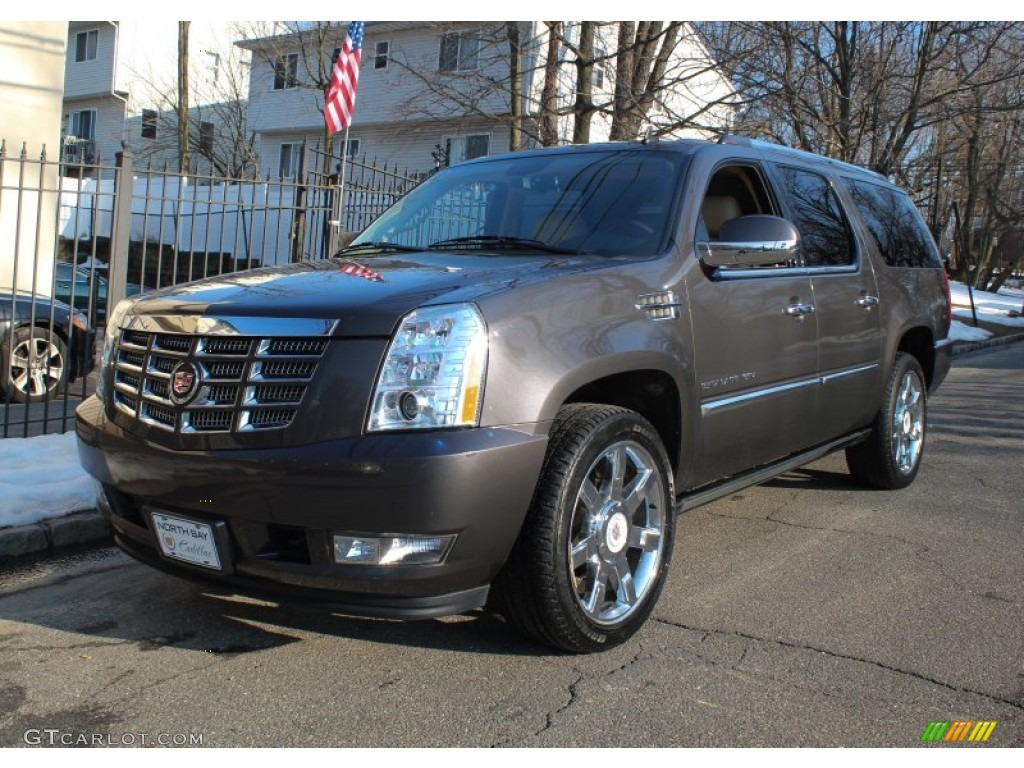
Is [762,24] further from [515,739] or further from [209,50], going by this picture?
[209,50]

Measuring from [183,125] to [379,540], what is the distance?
87.7ft

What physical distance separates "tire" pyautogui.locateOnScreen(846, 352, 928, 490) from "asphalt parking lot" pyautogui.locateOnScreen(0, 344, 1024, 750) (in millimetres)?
986

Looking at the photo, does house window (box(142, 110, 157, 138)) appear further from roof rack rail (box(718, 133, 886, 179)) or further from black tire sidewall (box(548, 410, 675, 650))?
black tire sidewall (box(548, 410, 675, 650))

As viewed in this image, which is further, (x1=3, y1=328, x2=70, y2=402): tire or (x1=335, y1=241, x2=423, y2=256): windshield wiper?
(x1=3, y1=328, x2=70, y2=402): tire

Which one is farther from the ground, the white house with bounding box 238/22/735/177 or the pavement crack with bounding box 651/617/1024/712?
the white house with bounding box 238/22/735/177

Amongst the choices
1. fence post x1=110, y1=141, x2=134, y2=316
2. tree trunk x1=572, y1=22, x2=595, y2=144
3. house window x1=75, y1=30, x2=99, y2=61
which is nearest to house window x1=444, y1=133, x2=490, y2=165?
tree trunk x1=572, y1=22, x2=595, y2=144

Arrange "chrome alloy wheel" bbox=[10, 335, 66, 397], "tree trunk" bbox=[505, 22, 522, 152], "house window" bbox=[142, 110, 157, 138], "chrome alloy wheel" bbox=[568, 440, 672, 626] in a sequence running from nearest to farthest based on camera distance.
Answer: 1. "chrome alloy wheel" bbox=[568, 440, 672, 626]
2. "chrome alloy wheel" bbox=[10, 335, 66, 397]
3. "tree trunk" bbox=[505, 22, 522, 152]
4. "house window" bbox=[142, 110, 157, 138]

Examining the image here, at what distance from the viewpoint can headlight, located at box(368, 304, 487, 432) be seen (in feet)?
9.47

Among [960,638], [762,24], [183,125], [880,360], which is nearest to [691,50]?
[762,24]

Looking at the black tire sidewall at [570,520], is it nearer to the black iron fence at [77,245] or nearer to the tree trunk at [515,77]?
the black iron fence at [77,245]

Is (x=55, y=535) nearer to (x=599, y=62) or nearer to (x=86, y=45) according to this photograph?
(x=599, y=62)

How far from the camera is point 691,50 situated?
2220 cm

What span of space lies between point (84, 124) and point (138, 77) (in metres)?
3.76

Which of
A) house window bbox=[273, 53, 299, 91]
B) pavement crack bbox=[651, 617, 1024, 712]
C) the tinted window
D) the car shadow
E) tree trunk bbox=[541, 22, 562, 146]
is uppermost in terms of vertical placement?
house window bbox=[273, 53, 299, 91]
